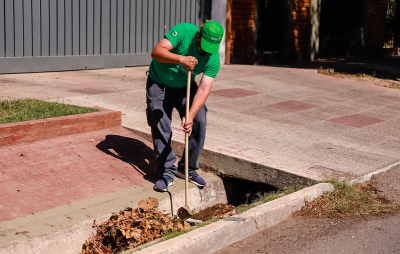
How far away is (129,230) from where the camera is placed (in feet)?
13.3

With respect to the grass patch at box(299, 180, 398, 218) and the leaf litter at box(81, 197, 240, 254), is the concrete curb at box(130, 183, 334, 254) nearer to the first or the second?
the grass patch at box(299, 180, 398, 218)

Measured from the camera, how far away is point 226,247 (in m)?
3.89


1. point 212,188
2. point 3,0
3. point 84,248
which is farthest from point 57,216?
point 3,0

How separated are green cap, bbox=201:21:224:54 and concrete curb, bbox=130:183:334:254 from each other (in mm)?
1477

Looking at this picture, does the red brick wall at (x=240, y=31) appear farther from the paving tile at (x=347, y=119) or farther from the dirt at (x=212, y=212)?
the dirt at (x=212, y=212)

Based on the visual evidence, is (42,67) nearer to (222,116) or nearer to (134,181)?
(222,116)

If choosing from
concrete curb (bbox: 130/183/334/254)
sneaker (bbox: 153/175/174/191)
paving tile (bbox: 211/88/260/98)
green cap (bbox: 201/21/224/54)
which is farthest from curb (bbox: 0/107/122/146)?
paving tile (bbox: 211/88/260/98)

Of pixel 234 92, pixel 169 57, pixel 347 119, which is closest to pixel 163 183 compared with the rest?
pixel 169 57

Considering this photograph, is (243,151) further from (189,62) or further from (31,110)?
(31,110)

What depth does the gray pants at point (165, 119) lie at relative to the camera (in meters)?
4.90

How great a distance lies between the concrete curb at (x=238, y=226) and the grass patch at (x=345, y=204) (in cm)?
7

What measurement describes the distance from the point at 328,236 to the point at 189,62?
1.88 meters

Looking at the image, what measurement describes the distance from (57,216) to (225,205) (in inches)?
82.9

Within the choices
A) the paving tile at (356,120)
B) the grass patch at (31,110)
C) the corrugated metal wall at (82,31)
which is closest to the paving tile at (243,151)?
the grass patch at (31,110)
